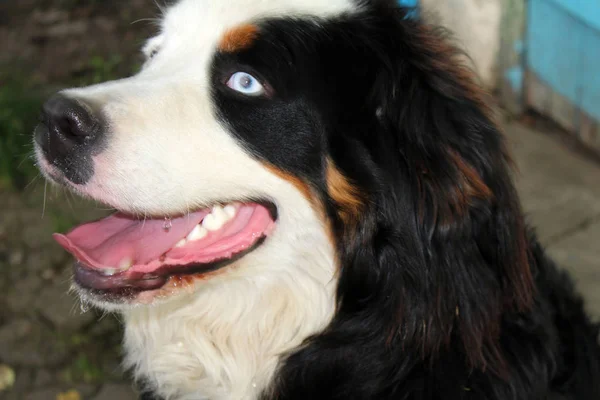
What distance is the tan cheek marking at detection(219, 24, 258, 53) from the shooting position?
188 cm

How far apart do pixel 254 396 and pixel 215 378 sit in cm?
12

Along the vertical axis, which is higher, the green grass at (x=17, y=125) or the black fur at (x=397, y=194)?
the black fur at (x=397, y=194)

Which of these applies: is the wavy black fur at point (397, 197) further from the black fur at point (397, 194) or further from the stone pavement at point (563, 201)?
the stone pavement at point (563, 201)

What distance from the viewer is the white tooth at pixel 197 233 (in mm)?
1960

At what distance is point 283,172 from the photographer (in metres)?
1.89

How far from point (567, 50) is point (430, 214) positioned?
2451mm

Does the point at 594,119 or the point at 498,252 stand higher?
the point at 498,252

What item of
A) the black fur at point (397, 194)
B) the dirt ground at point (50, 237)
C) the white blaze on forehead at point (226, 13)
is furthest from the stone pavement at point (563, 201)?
the dirt ground at point (50, 237)

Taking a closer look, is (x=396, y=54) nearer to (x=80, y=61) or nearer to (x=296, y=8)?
(x=296, y=8)

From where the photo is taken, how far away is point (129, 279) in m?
1.86

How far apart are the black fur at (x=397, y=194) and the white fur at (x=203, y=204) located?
2.1 inches

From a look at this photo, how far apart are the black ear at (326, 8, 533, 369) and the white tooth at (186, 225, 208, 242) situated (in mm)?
366

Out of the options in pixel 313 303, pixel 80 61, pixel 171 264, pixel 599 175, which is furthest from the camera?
pixel 80 61

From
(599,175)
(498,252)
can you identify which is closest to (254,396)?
(498,252)
